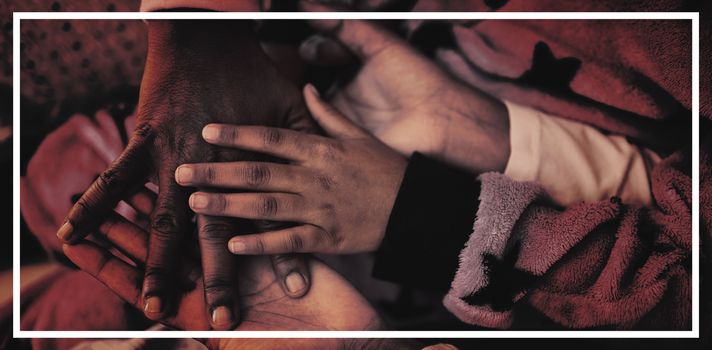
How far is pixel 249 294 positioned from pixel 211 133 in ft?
0.54

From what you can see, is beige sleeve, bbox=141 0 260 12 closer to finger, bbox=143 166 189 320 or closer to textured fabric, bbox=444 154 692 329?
finger, bbox=143 166 189 320

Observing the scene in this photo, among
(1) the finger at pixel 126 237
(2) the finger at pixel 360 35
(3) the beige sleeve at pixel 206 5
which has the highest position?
(3) the beige sleeve at pixel 206 5

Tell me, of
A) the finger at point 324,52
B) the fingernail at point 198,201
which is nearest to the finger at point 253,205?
the fingernail at point 198,201

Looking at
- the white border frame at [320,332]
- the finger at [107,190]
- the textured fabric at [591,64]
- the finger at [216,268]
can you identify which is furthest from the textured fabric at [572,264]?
the finger at [107,190]

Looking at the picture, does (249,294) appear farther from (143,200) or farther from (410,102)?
(410,102)

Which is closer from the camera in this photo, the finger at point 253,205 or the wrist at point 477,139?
the finger at point 253,205

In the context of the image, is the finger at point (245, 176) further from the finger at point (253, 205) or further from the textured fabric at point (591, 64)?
the textured fabric at point (591, 64)

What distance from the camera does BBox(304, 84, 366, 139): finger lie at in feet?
1.62

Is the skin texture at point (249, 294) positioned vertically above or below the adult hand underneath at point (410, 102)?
below

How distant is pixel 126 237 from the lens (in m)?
0.43

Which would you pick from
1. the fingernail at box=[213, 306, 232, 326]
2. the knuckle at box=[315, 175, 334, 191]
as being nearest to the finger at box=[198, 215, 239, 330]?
the fingernail at box=[213, 306, 232, 326]

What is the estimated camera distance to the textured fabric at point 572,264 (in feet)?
1.43

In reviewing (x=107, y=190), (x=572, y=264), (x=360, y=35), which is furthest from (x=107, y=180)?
(x=572, y=264)

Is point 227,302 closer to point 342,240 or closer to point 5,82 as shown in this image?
point 342,240
